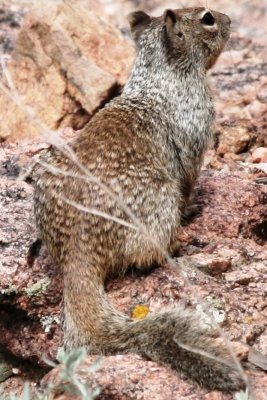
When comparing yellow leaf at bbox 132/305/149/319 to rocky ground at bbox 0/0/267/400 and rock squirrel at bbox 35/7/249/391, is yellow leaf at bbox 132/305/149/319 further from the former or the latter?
rock squirrel at bbox 35/7/249/391

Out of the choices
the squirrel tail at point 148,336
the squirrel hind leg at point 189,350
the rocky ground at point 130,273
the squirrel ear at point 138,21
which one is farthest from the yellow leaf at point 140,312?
the squirrel ear at point 138,21

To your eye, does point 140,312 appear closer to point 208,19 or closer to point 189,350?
point 189,350

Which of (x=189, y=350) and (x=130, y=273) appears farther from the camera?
(x=130, y=273)

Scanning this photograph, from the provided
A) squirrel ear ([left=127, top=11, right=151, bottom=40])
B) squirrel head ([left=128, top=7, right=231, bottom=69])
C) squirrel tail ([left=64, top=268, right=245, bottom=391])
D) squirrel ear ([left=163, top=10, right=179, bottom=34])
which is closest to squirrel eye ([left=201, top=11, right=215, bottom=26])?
squirrel head ([left=128, top=7, right=231, bottom=69])

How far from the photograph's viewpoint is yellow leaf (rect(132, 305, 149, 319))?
509 cm

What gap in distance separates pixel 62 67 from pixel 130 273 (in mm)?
3171

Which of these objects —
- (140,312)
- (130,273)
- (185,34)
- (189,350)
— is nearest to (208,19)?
(185,34)

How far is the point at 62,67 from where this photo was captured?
26.5ft

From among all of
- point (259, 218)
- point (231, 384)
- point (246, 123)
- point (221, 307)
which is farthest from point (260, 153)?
point (231, 384)

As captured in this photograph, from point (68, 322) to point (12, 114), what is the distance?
3.25 metres

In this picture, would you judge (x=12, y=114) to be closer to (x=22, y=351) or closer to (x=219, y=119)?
(x=219, y=119)

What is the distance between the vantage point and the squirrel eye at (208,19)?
6.49 m

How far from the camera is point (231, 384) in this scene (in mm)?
4359

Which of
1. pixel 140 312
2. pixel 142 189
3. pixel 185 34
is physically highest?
pixel 185 34
